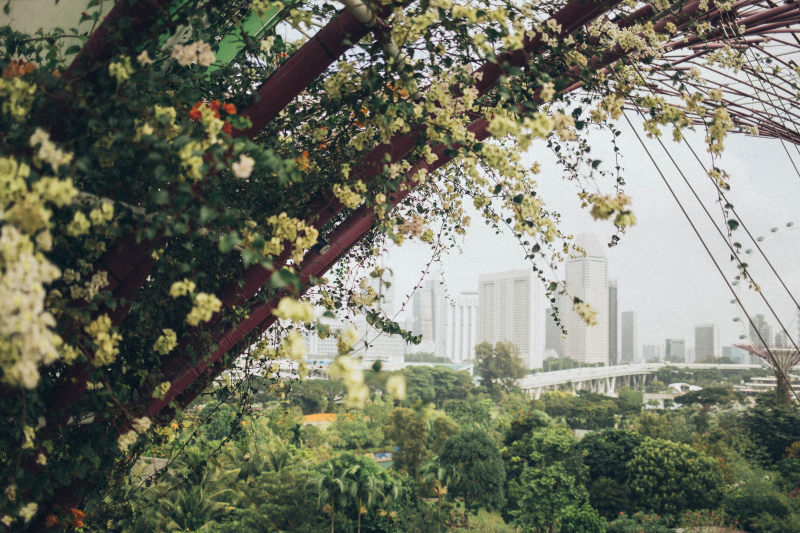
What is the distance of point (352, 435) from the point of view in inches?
653

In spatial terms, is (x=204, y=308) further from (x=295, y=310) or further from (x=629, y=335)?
(x=629, y=335)

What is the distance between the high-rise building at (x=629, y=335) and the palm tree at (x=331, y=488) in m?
91.3

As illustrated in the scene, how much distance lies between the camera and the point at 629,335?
3548 inches

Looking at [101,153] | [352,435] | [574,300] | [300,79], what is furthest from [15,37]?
[352,435]

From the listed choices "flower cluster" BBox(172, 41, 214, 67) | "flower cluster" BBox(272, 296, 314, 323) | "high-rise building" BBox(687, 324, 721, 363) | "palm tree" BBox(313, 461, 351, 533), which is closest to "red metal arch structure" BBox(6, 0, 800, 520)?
"flower cluster" BBox(172, 41, 214, 67)

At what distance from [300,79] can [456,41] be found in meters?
0.53

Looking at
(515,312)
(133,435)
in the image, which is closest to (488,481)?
(133,435)

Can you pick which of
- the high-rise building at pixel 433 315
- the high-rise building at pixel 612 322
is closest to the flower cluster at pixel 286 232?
the high-rise building at pixel 433 315

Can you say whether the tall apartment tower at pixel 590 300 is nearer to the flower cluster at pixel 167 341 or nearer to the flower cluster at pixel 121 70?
the flower cluster at pixel 167 341

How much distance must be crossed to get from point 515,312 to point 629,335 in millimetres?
41883

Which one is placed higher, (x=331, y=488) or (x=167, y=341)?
(x=167, y=341)

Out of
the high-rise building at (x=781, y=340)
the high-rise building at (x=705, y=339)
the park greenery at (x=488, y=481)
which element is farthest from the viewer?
the high-rise building at (x=705, y=339)

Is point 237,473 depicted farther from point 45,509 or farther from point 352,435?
point 352,435

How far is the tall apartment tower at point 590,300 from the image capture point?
5754 centimetres
